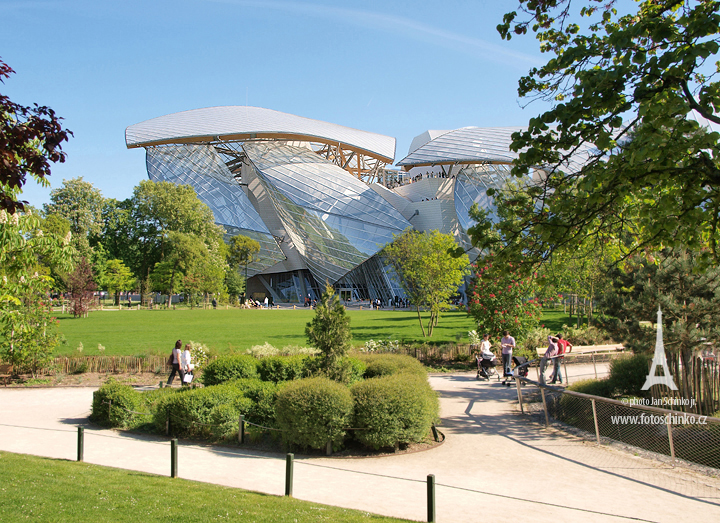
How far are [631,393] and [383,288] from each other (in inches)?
2011

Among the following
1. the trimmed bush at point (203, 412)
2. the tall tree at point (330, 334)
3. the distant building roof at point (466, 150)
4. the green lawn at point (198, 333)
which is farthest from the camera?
the distant building roof at point (466, 150)

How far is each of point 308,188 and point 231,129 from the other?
42.2ft

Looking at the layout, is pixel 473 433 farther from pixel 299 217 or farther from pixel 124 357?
pixel 299 217

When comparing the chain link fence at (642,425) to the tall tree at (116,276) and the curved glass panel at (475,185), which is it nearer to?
the tall tree at (116,276)

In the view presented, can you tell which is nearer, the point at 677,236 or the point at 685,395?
the point at 677,236

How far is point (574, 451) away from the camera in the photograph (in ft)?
28.5

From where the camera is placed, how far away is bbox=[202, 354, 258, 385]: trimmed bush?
12922mm

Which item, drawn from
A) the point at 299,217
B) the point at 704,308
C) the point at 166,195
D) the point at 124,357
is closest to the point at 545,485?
the point at 704,308

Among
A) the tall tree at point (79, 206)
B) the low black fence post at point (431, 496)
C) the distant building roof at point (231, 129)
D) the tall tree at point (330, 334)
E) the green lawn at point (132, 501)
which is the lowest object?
the green lawn at point (132, 501)

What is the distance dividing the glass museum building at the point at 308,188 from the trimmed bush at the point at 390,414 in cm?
4615

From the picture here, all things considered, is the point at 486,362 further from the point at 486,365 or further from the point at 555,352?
the point at 555,352

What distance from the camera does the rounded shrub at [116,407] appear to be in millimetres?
10852

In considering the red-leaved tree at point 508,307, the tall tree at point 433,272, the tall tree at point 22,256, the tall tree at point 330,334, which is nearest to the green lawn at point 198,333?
the tall tree at point 433,272

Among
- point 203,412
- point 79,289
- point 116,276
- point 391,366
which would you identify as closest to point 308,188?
point 116,276
